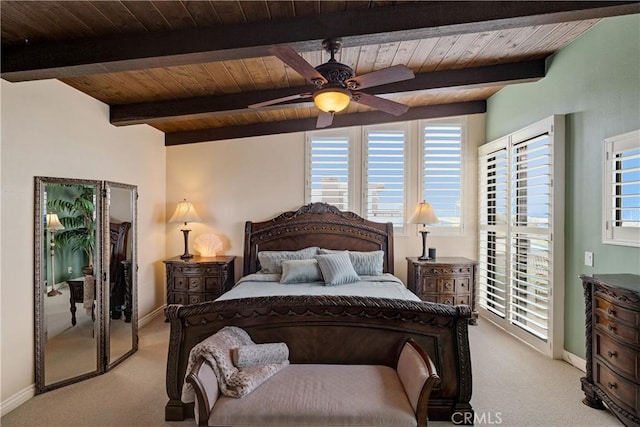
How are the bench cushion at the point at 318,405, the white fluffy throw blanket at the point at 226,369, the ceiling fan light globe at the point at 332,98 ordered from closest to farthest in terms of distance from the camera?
the bench cushion at the point at 318,405 < the white fluffy throw blanket at the point at 226,369 < the ceiling fan light globe at the point at 332,98

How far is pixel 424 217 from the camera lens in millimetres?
4633

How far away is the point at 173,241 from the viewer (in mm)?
5141

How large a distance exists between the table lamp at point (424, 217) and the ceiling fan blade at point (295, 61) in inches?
107

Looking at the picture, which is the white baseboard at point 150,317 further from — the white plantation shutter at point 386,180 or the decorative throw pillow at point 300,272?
the white plantation shutter at point 386,180

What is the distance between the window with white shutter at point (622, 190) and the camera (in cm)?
266

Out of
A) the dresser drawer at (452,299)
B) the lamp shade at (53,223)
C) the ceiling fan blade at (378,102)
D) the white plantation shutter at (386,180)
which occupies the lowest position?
the dresser drawer at (452,299)

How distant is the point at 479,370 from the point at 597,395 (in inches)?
36.0

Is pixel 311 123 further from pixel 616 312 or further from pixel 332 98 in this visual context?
pixel 616 312

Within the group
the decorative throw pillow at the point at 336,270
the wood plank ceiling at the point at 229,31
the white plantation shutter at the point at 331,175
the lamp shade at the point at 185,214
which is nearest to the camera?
the wood plank ceiling at the point at 229,31

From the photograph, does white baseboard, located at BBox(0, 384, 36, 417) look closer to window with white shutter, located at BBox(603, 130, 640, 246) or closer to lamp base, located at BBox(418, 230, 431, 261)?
lamp base, located at BBox(418, 230, 431, 261)

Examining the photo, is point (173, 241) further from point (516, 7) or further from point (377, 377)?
point (516, 7)

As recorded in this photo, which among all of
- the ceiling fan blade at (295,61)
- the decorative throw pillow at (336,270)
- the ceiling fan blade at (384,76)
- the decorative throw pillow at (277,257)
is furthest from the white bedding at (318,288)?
the ceiling fan blade at (295,61)

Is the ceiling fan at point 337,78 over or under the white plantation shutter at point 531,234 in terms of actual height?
over

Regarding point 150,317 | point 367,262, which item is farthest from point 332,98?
point 150,317
